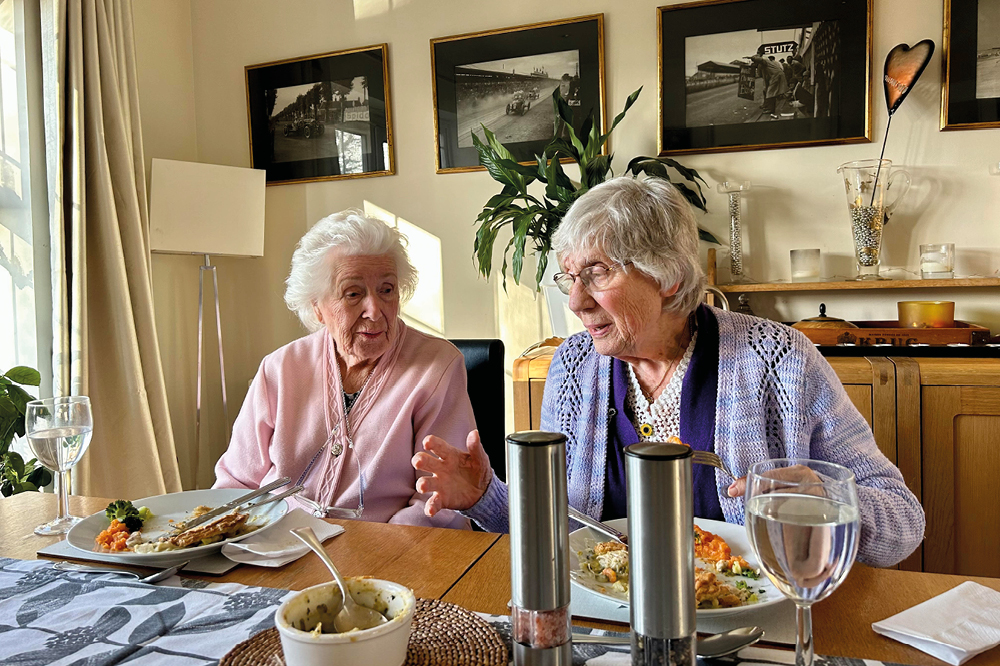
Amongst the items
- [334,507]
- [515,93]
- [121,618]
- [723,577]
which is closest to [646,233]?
[723,577]

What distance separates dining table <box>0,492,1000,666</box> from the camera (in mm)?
779

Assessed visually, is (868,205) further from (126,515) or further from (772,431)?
(126,515)

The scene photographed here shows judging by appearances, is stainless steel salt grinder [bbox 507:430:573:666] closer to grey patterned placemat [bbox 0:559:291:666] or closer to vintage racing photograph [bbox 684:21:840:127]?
grey patterned placemat [bbox 0:559:291:666]

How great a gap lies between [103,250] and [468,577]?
97.0 inches

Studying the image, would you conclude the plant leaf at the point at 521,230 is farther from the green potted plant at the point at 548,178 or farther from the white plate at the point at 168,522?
the white plate at the point at 168,522

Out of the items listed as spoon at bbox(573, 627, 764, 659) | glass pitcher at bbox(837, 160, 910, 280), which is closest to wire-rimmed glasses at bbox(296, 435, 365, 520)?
spoon at bbox(573, 627, 764, 659)

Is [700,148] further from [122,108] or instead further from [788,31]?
[122,108]

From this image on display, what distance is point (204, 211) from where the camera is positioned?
10.2 feet

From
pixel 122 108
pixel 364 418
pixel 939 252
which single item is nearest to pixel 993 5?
pixel 939 252

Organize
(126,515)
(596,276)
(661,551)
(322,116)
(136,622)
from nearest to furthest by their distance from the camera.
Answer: (661,551)
(136,622)
(126,515)
(596,276)
(322,116)

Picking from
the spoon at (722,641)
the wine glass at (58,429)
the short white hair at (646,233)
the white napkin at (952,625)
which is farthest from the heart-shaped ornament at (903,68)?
the wine glass at (58,429)

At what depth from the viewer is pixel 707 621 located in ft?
2.68

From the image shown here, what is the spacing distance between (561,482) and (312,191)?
10.4ft

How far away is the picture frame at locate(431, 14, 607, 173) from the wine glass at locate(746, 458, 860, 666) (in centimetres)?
253
